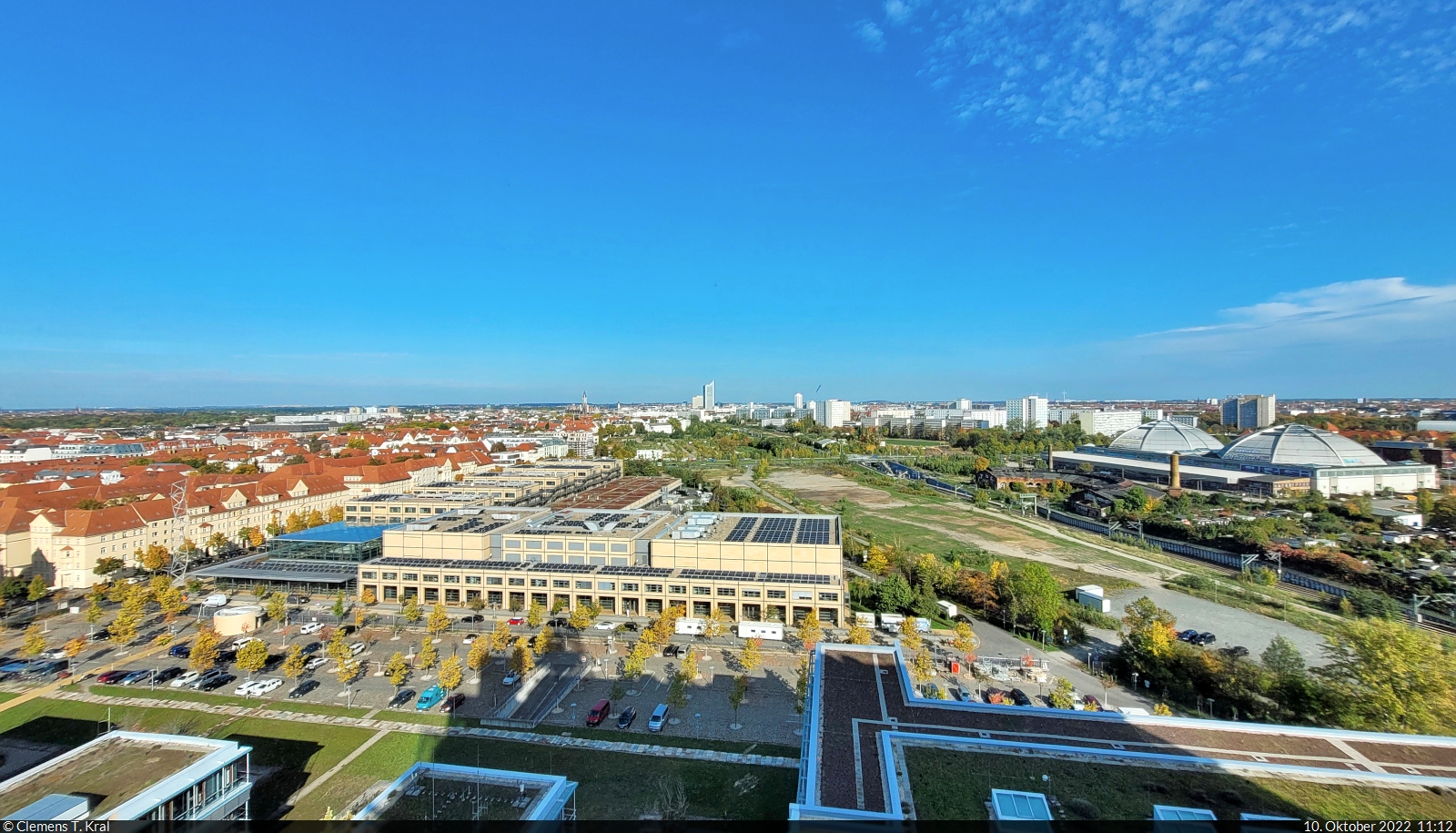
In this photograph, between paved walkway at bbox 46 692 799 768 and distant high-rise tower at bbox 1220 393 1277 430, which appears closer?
paved walkway at bbox 46 692 799 768

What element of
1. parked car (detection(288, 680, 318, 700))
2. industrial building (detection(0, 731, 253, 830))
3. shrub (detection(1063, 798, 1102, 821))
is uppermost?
shrub (detection(1063, 798, 1102, 821))

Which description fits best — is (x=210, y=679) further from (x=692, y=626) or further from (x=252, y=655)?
(x=692, y=626)

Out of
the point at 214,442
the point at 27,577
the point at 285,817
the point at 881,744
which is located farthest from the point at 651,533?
the point at 214,442

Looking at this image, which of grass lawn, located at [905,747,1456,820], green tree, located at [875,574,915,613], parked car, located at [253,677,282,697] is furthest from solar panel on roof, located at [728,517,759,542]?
grass lawn, located at [905,747,1456,820]

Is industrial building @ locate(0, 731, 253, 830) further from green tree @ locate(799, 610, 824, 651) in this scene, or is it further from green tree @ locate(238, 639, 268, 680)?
green tree @ locate(799, 610, 824, 651)

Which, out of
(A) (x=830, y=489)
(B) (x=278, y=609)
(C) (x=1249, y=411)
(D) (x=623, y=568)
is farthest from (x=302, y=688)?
(C) (x=1249, y=411)

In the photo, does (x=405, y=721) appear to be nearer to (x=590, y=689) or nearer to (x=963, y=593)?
(x=590, y=689)

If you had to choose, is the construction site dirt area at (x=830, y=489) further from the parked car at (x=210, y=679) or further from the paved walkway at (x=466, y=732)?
the parked car at (x=210, y=679)

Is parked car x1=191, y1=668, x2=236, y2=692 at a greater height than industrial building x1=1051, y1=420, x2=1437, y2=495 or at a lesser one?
lesser
